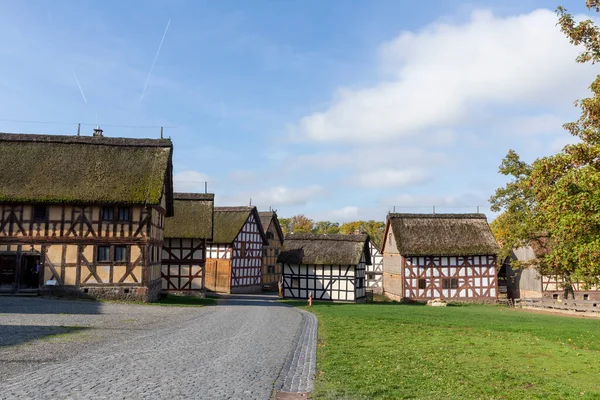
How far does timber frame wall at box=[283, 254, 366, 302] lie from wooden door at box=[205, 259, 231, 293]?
5.43 meters

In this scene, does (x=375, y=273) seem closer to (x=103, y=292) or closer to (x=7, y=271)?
(x=103, y=292)

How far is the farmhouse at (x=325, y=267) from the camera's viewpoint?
1585 inches

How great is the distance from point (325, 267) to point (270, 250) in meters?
15.1

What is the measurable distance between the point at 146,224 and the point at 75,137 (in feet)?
26.1

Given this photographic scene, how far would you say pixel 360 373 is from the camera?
10.4 m

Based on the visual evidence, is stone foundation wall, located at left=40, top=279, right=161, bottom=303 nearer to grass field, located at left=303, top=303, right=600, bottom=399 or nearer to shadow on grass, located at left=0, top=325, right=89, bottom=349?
shadow on grass, located at left=0, top=325, right=89, bottom=349

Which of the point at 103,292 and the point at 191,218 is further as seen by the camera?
the point at 191,218

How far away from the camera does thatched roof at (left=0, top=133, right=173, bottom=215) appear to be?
87.6 feet

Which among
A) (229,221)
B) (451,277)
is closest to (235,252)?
(229,221)

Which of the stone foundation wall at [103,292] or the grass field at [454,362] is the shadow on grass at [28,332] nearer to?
the grass field at [454,362]

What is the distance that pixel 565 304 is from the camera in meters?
36.2

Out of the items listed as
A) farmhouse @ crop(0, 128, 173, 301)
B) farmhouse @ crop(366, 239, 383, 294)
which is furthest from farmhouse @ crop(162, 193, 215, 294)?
farmhouse @ crop(366, 239, 383, 294)

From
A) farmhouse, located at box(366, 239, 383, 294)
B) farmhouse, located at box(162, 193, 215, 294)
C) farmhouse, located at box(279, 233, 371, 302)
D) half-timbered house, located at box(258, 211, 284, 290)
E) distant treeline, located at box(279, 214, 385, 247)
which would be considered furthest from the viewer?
distant treeline, located at box(279, 214, 385, 247)

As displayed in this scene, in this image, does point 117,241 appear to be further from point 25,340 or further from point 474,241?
point 474,241
